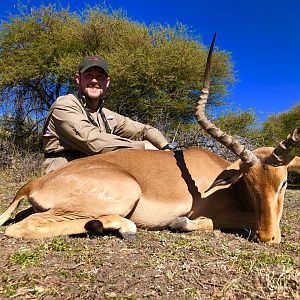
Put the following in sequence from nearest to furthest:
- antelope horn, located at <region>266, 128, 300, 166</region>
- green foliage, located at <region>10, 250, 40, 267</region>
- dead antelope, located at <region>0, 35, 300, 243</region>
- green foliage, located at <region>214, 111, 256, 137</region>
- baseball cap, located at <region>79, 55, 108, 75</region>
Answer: green foliage, located at <region>10, 250, 40, 267</region>, dead antelope, located at <region>0, 35, 300, 243</region>, antelope horn, located at <region>266, 128, 300, 166</region>, baseball cap, located at <region>79, 55, 108, 75</region>, green foliage, located at <region>214, 111, 256, 137</region>

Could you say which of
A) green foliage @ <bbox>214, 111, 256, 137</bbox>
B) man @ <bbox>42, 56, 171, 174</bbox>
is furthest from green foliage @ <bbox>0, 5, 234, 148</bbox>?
man @ <bbox>42, 56, 171, 174</bbox>

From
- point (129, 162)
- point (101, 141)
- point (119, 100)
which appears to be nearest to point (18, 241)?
point (129, 162)

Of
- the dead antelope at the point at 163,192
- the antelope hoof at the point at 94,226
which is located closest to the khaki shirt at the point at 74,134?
the dead antelope at the point at 163,192

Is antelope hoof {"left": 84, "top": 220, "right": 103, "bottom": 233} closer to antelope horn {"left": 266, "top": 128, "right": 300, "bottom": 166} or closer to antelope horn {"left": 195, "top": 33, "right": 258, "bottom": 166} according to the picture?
antelope horn {"left": 195, "top": 33, "right": 258, "bottom": 166}

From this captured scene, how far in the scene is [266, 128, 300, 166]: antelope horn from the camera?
416cm

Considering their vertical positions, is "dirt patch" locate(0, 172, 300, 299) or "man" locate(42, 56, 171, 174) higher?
"man" locate(42, 56, 171, 174)

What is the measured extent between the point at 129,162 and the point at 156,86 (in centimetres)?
1400

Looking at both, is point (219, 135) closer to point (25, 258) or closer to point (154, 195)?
point (154, 195)

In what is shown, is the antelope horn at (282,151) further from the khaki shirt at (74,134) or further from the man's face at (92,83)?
the man's face at (92,83)

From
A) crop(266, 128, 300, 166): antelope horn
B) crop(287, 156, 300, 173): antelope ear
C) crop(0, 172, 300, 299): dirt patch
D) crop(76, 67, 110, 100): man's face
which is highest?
crop(76, 67, 110, 100): man's face

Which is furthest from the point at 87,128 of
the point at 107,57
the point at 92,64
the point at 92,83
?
the point at 107,57

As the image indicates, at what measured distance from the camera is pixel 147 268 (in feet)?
9.73

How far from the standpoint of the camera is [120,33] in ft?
62.1

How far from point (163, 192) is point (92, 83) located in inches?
91.8
